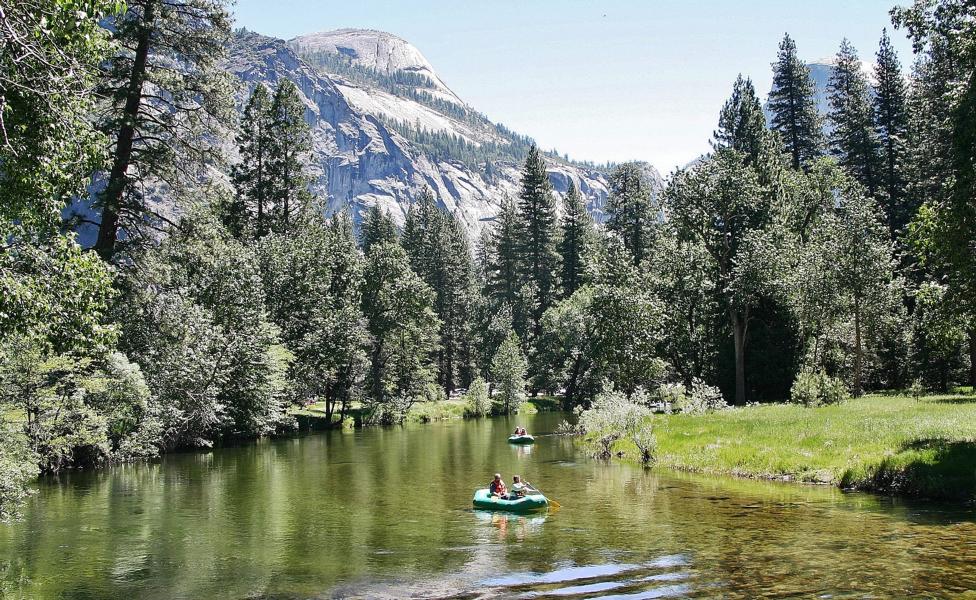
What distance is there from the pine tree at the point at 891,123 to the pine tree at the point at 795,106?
5.75m

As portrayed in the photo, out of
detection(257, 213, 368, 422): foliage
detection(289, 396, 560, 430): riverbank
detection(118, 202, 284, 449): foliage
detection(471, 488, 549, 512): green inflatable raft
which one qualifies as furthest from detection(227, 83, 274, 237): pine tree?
detection(471, 488, 549, 512): green inflatable raft

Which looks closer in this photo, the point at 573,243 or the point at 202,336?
the point at 202,336

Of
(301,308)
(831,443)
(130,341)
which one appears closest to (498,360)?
(301,308)

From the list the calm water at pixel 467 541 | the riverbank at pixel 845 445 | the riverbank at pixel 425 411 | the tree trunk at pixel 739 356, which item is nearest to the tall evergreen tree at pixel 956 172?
the riverbank at pixel 845 445

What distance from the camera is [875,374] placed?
48.0 metres

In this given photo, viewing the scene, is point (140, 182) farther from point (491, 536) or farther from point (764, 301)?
point (764, 301)

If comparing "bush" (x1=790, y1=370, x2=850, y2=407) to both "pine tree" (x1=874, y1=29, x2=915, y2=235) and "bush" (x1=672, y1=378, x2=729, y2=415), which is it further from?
"pine tree" (x1=874, y1=29, x2=915, y2=235)

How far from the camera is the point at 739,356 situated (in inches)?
1703

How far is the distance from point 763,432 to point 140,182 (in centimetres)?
2586

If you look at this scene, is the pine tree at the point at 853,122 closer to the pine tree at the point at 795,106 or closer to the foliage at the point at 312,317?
the pine tree at the point at 795,106

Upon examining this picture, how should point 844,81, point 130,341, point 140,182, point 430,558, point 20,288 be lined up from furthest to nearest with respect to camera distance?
1. point 844,81
2. point 130,341
3. point 140,182
4. point 430,558
5. point 20,288

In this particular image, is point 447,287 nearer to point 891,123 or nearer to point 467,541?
point 891,123

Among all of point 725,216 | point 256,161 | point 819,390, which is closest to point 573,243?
point 256,161

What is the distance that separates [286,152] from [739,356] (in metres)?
41.6
